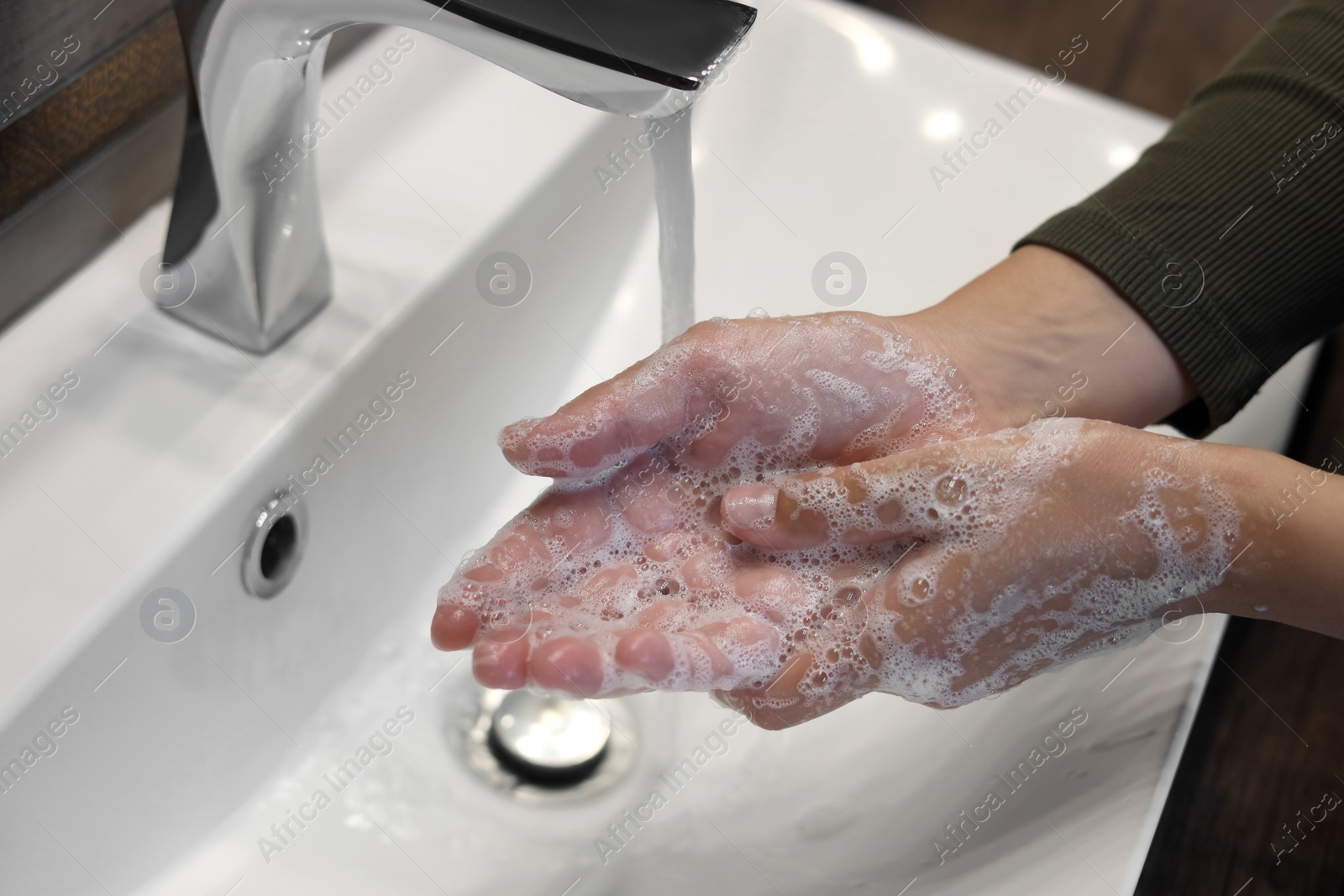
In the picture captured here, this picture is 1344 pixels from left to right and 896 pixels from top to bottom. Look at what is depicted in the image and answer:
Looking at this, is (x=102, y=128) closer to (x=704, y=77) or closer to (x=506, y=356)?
(x=506, y=356)

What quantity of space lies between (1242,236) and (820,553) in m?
0.30

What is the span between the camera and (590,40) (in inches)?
15.5

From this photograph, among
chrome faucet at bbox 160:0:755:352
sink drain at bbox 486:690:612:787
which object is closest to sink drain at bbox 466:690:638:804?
sink drain at bbox 486:690:612:787

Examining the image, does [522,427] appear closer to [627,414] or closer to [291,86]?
[627,414]

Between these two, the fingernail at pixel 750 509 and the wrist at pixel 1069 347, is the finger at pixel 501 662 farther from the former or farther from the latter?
the wrist at pixel 1069 347

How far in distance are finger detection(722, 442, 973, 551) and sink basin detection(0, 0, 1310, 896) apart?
0.44 feet

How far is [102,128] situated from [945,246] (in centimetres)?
50

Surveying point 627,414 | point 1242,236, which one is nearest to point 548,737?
point 627,414

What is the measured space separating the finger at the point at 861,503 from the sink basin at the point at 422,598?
0.13m

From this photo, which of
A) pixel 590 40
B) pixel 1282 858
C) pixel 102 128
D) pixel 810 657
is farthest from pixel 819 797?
pixel 102 128

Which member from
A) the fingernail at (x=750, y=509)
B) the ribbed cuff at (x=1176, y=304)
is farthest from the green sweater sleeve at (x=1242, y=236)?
the fingernail at (x=750, y=509)

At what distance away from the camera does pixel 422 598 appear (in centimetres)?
63

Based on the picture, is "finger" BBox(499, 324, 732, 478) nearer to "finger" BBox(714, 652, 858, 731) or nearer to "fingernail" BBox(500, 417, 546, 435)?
"fingernail" BBox(500, 417, 546, 435)

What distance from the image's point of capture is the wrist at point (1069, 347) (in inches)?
23.2
